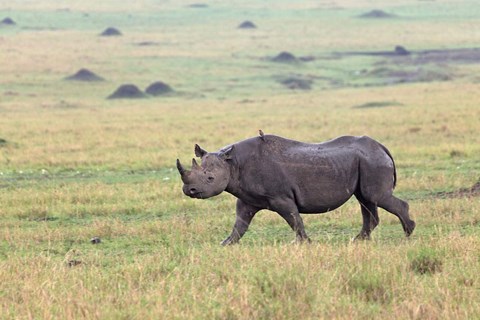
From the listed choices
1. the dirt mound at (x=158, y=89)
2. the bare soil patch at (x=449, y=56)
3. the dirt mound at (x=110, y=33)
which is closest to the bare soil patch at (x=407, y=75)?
the bare soil patch at (x=449, y=56)

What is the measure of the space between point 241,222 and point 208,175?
2.55ft

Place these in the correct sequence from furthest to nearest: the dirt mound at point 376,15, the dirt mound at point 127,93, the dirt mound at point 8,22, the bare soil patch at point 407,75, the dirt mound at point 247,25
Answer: the dirt mound at point 376,15 → the dirt mound at point 247,25 → the dirt mound at point 8,22 → the bare soil patch at point 407,75 → the dirt mound at point 127,93

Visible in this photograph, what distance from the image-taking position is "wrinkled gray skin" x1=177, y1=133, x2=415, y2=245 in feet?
33.2

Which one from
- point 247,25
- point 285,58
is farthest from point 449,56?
point 247,25

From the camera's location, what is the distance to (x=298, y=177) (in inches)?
408

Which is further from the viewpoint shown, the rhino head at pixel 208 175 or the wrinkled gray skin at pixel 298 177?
the wrinkled gray skin at pixel 298 177

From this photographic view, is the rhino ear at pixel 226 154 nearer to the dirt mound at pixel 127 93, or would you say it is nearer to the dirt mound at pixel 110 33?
the dirt mound at pixel 127 93

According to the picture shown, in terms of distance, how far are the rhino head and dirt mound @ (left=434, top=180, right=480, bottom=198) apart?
514 centimetres

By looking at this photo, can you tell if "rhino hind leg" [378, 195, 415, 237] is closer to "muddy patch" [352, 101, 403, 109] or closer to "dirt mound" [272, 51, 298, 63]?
"muddy patch" [352, 101, 403, 109]

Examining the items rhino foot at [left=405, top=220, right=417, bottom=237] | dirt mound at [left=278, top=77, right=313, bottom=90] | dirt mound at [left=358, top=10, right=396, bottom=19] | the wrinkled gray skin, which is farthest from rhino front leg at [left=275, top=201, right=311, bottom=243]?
dirt mound at [left=358, top=10, right=396, bottom=19]

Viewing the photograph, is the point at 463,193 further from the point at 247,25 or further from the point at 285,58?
the point at 247,25

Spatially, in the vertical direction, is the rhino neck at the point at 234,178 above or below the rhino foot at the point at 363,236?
above

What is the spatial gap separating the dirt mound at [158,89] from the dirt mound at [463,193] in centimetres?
3321

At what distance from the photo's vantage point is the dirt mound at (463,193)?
553 inches
